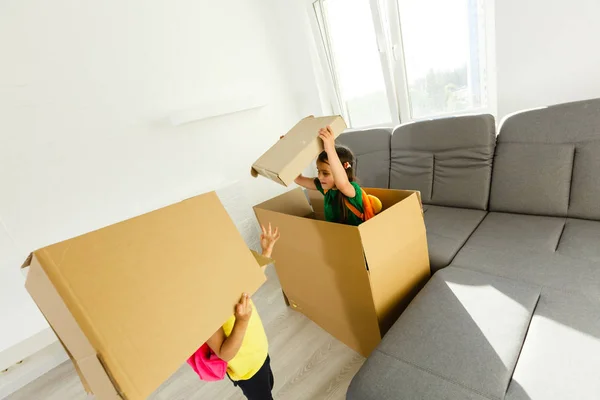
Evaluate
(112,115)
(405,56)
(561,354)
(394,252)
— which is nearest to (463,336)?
(561,354)

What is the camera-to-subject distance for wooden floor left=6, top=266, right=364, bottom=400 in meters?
1.31

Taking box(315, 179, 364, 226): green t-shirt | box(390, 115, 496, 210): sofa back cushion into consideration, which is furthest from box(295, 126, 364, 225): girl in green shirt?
box(390, 115, 496, 210): sofa back cushion

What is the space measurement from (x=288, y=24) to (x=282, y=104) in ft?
2.25

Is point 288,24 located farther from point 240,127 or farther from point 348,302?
point 348,302

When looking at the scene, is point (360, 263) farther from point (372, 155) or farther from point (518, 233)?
point (372, 155)

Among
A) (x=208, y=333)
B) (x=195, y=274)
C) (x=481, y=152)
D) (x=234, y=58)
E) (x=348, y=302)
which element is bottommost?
(x=348, y=302)

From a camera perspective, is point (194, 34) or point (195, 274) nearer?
point (195, 274)

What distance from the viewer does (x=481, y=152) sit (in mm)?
1659

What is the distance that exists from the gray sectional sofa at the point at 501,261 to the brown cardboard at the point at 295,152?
664mm

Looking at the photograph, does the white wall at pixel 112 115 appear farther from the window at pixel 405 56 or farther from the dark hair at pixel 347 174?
the dark hair at pixel 347 174

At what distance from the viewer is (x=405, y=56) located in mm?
2203

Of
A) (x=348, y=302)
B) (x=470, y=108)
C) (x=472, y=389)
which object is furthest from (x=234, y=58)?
(x=472, y=389)

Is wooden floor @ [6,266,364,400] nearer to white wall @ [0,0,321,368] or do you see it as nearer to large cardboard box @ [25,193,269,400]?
white wall @ [0,0,321,368]

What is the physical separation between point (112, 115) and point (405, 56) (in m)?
2.10
